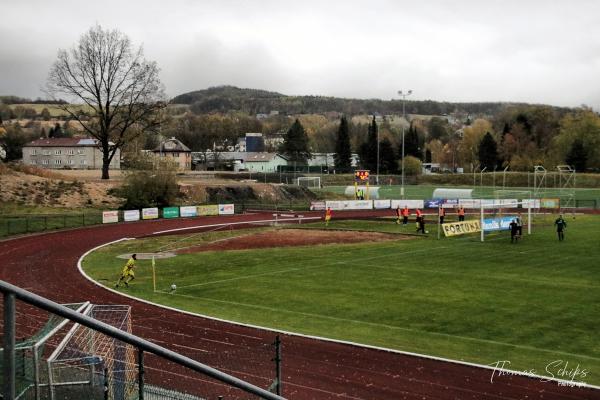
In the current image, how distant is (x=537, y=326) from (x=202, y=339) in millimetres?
10656

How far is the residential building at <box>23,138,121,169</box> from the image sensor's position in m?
122

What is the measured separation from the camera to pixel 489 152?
138 m

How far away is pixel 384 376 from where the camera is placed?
607 inches

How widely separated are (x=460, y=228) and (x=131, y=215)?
31465 mm

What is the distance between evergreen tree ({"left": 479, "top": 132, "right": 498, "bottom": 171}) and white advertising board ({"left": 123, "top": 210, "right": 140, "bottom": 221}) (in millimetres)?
96142

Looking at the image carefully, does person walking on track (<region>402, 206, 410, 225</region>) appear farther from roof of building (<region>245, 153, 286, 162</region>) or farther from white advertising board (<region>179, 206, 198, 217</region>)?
roof of building (<region>245, 153, 286, 162</region>)

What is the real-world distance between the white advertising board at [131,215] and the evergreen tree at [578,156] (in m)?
89.0

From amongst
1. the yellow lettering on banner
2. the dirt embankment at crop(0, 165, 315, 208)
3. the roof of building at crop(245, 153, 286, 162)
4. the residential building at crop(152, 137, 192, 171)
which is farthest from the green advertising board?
the roof of building at crop(245, 153, 286, 162)

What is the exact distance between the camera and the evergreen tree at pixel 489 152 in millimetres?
137750

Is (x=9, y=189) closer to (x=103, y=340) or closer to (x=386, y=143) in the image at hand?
(x=103, y=340)

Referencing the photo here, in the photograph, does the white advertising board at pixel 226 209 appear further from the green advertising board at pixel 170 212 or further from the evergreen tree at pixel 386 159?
the evergreen tree at pixel 386 159

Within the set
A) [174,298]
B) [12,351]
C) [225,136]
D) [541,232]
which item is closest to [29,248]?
[174,298]

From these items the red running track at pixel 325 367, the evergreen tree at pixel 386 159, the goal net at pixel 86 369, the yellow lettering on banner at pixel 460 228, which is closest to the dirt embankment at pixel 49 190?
the yellow lettering on banner at pixel 460 228

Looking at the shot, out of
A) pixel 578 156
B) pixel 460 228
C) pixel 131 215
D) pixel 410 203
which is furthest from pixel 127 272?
pixel 578 156
